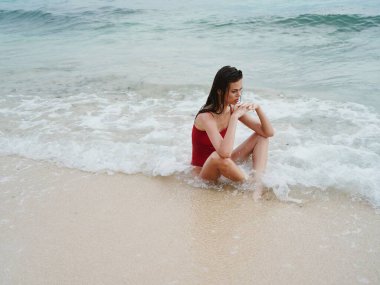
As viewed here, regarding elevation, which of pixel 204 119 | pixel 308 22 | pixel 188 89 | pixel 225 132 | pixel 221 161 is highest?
pixel 308 22

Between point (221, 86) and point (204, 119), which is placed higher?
point (221, 86)

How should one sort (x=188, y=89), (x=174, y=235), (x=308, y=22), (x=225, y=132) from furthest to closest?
(x=308, y=22) → (x=188, y=89) → (x=225, y=132) → (x=174, y=235)

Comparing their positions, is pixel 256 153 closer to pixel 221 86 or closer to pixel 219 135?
pixel 219 135

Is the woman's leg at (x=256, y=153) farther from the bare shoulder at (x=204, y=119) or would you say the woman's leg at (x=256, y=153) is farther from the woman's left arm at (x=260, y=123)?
the bare shoulder at (x=204, y=119)

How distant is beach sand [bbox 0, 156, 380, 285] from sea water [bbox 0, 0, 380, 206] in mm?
432

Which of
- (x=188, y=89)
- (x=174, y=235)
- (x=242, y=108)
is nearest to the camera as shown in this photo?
(x=174, y=235)

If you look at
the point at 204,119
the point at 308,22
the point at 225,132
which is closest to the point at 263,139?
the point at 225,132

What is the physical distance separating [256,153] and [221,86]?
38.2 inches

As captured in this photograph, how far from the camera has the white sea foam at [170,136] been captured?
4258 mm

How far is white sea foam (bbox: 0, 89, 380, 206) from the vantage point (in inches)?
168

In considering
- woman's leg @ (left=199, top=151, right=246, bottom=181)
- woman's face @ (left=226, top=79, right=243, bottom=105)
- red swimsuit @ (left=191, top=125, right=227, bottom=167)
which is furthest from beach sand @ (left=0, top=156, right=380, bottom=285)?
woman's face @ (left=226, top=79, right=243, bottom=105)

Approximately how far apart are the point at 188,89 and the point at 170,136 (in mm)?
2807

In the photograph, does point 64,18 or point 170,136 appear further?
point 64,18

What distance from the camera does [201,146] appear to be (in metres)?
4.23
